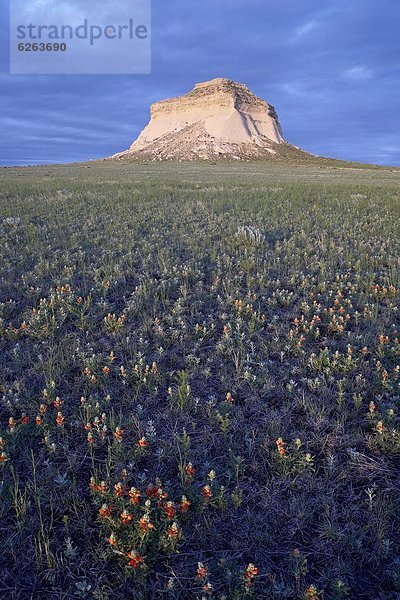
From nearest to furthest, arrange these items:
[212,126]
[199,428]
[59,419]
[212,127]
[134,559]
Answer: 1. [134,559]
2. [59,419]
3. [199,428]
4. [212,127]
5. [212,126]

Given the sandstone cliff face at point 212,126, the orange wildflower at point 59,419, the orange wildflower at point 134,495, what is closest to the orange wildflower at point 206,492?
the orange wildflower at point 134,495

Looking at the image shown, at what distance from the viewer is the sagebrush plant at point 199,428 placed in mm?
2820

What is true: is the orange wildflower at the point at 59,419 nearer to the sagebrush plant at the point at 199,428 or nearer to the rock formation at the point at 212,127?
the sagebrush plant at the point at 199,428

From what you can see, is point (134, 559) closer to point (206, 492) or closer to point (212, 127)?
point (206, 492)

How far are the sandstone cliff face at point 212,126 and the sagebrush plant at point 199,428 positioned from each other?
112 m

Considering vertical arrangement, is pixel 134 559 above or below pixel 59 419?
below

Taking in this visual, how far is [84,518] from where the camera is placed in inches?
122

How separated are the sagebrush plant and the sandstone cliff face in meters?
112

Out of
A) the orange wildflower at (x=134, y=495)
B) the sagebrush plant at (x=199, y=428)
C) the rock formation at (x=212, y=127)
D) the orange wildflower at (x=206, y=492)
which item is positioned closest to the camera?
the sagebrush plant at (x=199, y=428)

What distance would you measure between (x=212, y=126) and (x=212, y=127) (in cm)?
43

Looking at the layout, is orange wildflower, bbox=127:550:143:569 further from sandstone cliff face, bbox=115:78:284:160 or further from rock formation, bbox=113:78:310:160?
sandstone cliff face, bbox=115:78:284:160

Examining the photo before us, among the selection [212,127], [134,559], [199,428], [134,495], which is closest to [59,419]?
[134,495]

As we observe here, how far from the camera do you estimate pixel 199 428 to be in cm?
402

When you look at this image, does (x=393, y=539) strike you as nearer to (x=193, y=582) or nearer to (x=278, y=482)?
(x=278, y=482)
